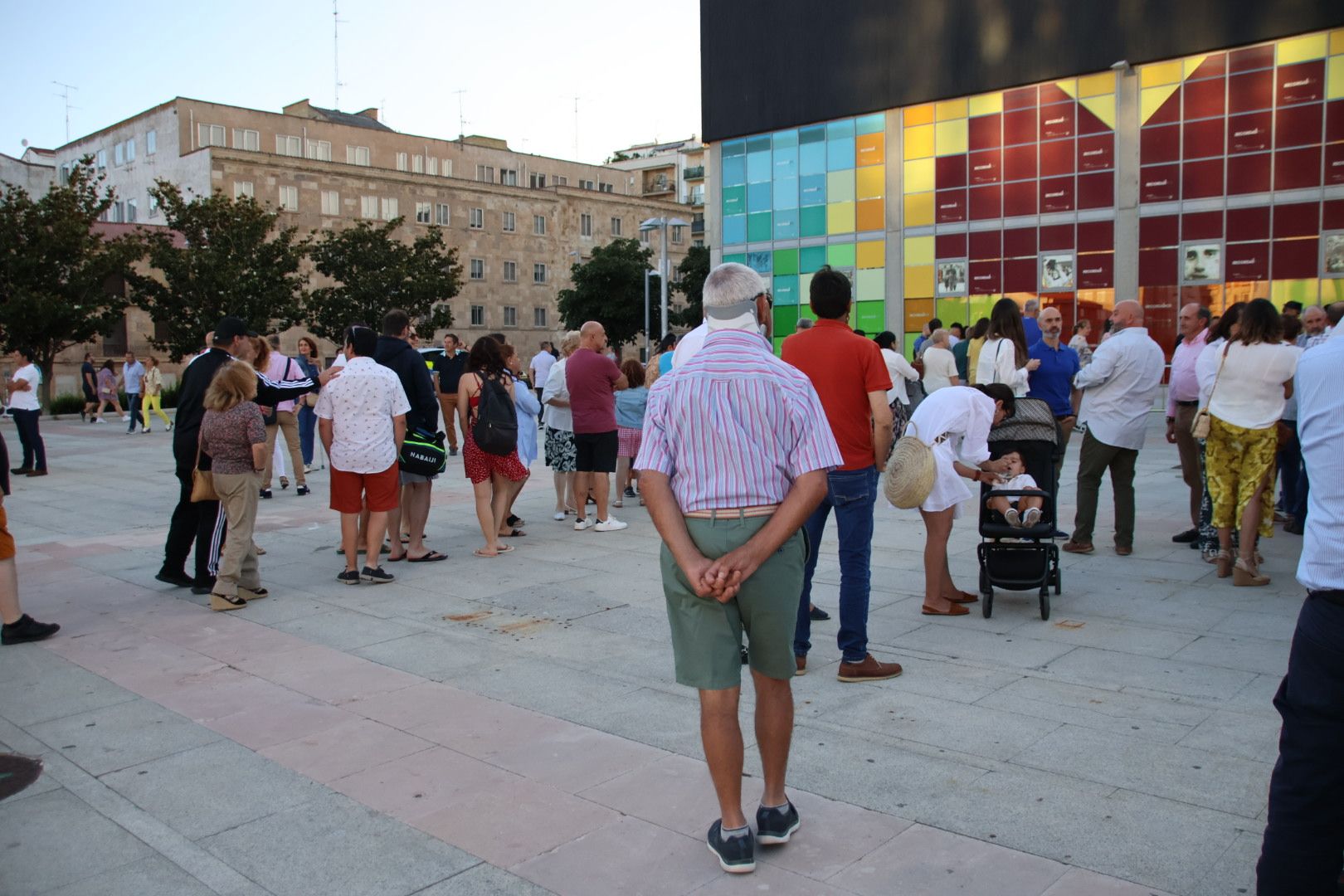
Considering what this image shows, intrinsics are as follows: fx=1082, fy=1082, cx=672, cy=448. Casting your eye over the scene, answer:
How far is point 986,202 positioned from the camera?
31328 mm

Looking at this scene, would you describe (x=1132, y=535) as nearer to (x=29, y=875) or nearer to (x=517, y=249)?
(x=29, y=875)

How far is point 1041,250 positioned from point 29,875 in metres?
30.4

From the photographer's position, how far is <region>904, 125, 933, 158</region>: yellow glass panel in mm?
31812

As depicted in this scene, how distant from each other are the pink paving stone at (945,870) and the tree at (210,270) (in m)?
35.9

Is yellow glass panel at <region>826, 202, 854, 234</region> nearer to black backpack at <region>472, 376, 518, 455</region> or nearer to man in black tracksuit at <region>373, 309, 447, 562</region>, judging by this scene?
black backpack at <region>472, 376, 518, 455</region>

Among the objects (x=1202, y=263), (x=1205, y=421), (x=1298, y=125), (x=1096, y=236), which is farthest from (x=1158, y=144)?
(x=1205, y=421)

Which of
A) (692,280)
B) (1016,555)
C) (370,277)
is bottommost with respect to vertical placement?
(1016,555)

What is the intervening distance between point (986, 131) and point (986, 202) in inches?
78.5

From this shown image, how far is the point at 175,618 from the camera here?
7.19 metres

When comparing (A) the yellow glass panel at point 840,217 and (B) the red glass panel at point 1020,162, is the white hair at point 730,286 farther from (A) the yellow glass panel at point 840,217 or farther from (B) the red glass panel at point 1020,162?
(A) the yellow glass panel at point 840,217

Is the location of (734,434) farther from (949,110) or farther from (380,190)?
(380,190)

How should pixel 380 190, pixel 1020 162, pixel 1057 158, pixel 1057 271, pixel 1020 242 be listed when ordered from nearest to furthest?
pixel 1057 158, pixel 1057 271, pixel 1020 162, pixel 1020 242, pixel 380 190

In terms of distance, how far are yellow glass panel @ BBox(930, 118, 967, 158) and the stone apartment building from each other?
32919mm

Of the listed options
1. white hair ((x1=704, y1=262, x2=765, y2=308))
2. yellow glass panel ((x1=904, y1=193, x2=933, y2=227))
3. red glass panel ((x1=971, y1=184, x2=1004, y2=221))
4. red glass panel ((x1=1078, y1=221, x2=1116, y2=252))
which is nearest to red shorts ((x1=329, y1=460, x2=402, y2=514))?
white hair ((x1=704, y1=262, x2=765, y2=308))
